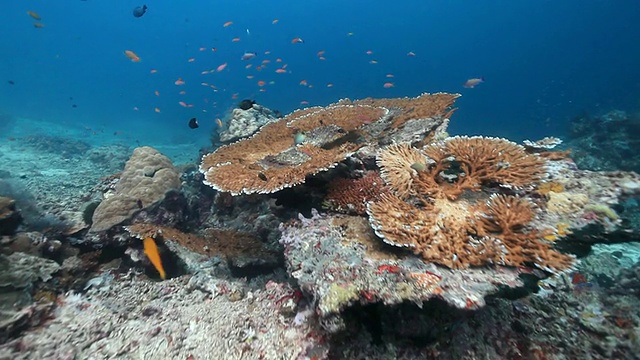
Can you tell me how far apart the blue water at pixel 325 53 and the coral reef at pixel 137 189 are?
6015cm

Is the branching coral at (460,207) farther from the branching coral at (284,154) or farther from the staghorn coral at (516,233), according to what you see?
the branching coral at (284,154)

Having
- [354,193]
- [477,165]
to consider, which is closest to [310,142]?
[354,193]

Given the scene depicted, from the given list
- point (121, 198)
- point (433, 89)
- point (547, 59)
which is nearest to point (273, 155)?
point (121, 198)

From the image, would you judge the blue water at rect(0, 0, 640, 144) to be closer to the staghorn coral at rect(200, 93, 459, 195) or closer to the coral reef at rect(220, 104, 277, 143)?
the coral reef at rect(220, 104, 277, 143)

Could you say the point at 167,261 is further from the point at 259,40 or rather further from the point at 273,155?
the point at 259,40

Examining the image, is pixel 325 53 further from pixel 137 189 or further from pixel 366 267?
pixel 366 267

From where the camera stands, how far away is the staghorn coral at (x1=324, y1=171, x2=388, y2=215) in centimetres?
445

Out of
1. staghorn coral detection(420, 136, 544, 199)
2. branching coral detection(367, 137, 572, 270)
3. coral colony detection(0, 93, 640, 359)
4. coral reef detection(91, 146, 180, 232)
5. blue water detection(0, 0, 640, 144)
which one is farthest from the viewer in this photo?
blue water detection(0, 0, 640, 144)

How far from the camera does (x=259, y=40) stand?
124 meters

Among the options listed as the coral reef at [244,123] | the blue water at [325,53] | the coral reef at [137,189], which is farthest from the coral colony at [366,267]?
the blue water at [325,53]

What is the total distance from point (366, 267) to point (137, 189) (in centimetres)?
616

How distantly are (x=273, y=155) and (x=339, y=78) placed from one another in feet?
332

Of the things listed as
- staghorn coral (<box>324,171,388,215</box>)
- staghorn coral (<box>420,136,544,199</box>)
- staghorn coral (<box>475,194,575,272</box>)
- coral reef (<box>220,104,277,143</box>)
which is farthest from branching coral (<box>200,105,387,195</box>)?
coral reef (<box>220,104,277,143</box>)

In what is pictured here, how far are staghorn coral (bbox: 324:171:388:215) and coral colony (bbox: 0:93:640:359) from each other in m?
0.03
